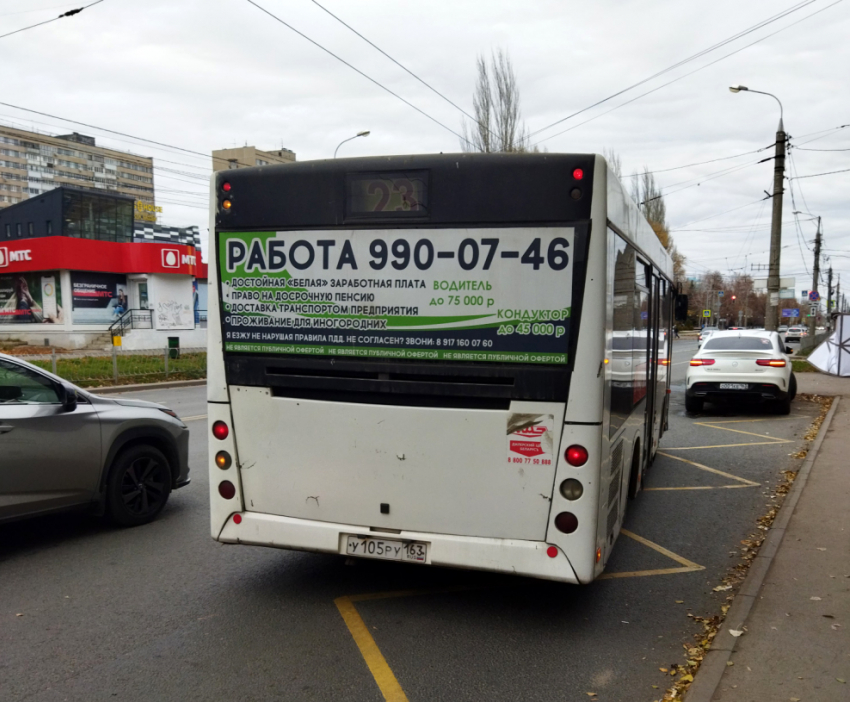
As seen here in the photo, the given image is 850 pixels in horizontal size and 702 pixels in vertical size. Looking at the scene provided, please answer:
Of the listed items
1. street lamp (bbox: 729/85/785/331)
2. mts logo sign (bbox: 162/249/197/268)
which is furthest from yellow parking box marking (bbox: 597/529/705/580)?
mts logo sign (bbox: 162/249/197/268)

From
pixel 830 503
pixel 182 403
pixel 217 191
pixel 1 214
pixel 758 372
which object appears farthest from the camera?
pixel 1 214

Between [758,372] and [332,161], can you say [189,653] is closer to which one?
[332,161]

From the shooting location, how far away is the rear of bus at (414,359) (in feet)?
12.9

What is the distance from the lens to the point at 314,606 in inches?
180

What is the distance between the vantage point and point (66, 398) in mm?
5664

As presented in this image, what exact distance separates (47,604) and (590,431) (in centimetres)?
350

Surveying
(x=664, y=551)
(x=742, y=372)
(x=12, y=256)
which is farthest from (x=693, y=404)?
(x=12, y=256)

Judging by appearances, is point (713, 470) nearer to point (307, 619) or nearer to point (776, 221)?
point (307, 619)

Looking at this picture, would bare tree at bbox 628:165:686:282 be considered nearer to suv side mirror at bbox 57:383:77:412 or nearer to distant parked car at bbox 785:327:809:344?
distant parked car at bbox 785:327:809:344

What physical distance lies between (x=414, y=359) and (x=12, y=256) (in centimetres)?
3330

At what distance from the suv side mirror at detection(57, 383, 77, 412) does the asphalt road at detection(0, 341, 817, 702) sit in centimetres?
110

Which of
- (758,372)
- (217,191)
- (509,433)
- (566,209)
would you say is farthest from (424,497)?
(758,372)

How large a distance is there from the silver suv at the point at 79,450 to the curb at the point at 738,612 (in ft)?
15.1

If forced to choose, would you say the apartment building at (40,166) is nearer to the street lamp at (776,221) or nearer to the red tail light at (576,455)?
the street lamp at (776,221)
